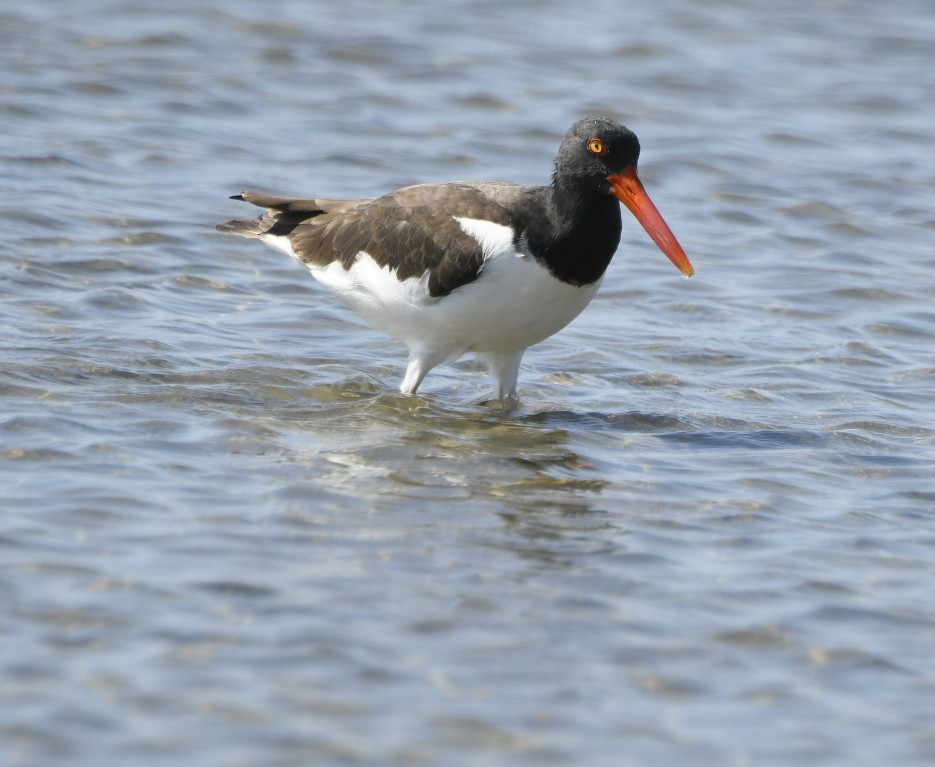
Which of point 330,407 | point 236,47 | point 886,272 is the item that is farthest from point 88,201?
point 886,272

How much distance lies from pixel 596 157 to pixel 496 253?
0.74m

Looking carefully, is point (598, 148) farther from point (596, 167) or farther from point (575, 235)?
point (575, 235)

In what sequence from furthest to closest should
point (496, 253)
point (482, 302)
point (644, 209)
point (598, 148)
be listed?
point (644, 209) < point (598, 148) < point (482, 302) < point (496, 253)

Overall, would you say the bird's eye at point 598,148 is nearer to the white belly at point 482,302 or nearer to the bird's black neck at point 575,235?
the bird's black neck at point 575,235

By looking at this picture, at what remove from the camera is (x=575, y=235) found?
6.97 m

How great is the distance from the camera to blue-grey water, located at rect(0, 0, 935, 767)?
445 centimetres

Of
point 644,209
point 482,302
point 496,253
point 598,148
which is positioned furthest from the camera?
point 644,209

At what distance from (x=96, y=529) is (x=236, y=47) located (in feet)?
31.5

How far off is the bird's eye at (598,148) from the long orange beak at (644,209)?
12 cm

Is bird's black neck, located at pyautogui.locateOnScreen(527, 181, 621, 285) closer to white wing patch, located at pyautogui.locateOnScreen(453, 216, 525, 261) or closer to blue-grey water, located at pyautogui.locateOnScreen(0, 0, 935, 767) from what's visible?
white wing patch, located at pyautogui.locateOnScreen(453, 216, 525, 261)

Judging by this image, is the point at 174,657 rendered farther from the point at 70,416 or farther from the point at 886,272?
the point at 886,272

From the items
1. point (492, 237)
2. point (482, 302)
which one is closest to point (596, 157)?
point (492, 237)

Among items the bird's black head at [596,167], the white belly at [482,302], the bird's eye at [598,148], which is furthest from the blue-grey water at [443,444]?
the bird's eye at [598,148]

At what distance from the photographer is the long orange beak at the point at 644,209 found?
7207 millimetres
